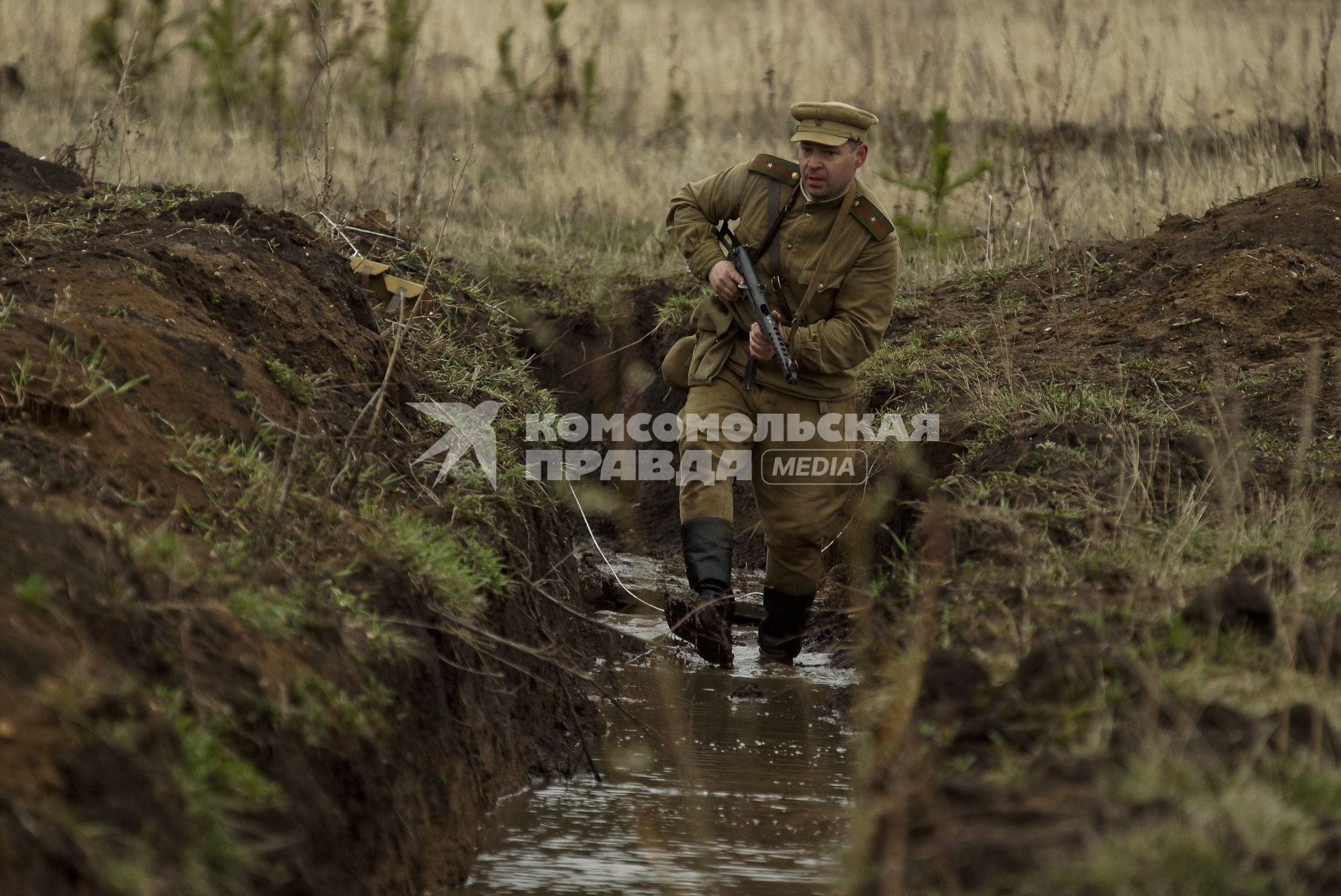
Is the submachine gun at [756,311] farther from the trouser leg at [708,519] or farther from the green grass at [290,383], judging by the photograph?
the green grass at [290,383]

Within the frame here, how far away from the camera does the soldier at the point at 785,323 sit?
19.9 ft

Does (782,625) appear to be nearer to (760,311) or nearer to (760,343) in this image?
(760,343)

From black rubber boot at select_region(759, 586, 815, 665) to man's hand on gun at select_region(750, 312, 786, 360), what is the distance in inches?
46.1

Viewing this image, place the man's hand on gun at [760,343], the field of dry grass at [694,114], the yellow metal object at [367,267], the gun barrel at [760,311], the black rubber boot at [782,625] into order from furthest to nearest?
the field of dry grass at [694,114], the yellow metal object at [367,267], the black rubber boot at [782,625], the man's hand on gun at [760,343], the gun barrel at [760,311]

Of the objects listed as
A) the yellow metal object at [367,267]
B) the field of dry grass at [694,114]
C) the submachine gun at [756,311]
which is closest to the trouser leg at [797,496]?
the submachine gun at [756,311]

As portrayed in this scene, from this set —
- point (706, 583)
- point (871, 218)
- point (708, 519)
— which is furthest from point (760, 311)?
point (706, 583)

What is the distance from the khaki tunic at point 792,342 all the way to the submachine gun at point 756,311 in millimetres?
90

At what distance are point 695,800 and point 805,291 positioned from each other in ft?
7.90

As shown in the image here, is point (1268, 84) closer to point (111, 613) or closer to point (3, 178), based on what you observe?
point (3, 178)

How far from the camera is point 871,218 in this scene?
20.1 ft

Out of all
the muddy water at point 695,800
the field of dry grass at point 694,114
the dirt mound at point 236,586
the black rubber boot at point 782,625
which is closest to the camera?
the dirt mound at point 236,586

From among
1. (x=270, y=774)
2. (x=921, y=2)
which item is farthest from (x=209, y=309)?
(x=921, y=2)

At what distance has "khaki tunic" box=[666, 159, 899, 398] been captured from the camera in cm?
613

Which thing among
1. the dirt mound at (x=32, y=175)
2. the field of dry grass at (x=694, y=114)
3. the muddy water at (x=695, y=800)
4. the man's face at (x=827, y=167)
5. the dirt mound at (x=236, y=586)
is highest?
the field of dry grass at (x=694, y=114)
